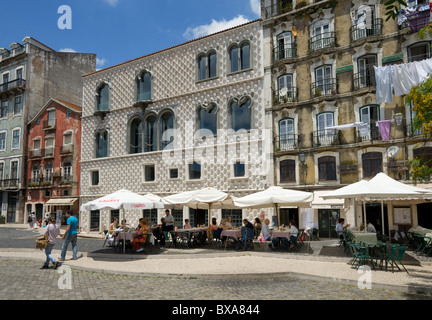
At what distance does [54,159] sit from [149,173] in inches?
516

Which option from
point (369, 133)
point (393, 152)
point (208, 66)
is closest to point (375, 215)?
point (393, 152)

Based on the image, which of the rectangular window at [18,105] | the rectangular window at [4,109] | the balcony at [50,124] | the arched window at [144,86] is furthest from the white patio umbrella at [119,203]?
the rectangular window at [4,109]

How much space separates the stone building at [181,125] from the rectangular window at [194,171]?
7 centimetres

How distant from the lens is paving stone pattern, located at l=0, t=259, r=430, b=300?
746cm

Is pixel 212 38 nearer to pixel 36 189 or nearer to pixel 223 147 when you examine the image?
pixel 223 147

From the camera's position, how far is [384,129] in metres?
19.7

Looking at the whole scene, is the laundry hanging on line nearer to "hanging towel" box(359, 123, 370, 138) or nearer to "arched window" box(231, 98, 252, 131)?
"hanging towel" box(359, 123, 370, 138)

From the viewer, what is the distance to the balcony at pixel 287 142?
74.8ft

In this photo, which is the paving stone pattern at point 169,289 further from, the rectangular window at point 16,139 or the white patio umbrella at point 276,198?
the rectangular window at point 16,139

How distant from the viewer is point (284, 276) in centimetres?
962

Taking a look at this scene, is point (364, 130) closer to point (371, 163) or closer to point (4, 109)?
point (371, 163)

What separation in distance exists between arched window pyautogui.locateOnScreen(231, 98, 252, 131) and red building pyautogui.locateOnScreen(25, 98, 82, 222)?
55.4 ft
